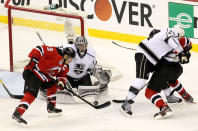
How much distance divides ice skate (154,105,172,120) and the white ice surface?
53 mm

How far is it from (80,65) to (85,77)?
0.68ft

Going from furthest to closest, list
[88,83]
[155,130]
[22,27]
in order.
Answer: [22,27] → [88,83] → [155,130]

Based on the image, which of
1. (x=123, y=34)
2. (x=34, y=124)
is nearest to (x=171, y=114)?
(x=34, y=124)

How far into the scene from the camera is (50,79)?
7.12 metres

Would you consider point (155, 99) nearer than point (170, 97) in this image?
Yes

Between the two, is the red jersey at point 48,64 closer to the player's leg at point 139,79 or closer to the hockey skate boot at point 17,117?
the hockey skate boot at point 17,117

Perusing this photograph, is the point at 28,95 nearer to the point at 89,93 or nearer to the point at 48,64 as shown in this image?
the point at 48,64

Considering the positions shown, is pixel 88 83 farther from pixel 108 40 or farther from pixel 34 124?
pixel 108 40

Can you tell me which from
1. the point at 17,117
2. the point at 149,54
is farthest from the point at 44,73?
the point at 149,54

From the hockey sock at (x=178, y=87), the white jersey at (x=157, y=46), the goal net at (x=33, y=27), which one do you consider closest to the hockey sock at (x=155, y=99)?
the white jersey at (x=157, y=46)

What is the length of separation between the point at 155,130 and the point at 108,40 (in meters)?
3.43

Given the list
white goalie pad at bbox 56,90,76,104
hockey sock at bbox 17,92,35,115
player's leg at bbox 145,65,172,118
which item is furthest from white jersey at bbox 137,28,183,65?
hockey sock at bbox 17,92,35,115

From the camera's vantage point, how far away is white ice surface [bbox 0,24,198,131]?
6.98m

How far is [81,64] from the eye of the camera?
25.1 feet
